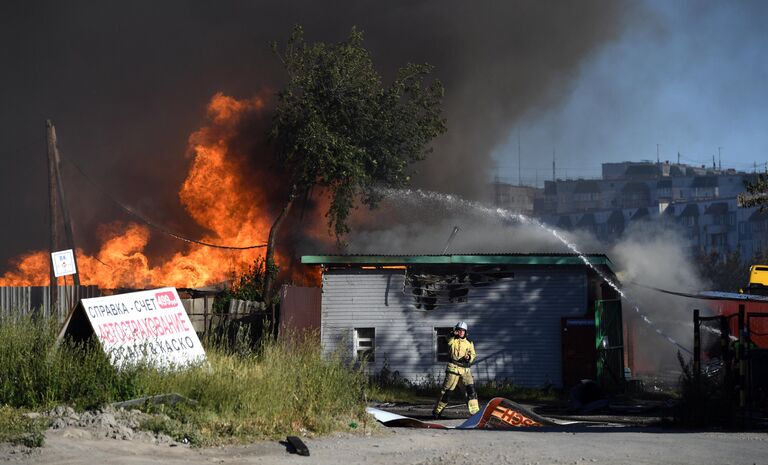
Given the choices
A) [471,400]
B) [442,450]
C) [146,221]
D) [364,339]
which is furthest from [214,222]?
[442,450]

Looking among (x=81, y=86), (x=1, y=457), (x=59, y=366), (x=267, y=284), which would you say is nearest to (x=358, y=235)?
(x=267, y=284)

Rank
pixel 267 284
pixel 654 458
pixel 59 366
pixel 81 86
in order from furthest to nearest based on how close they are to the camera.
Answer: pixel 81 86
pixel 267 284
pixel 59 366
pixel 654 458

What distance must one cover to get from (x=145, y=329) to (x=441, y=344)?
1149cm

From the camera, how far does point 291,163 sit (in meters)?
32.4

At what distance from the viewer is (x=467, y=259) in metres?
23.6

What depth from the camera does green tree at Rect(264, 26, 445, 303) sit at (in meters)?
30.0

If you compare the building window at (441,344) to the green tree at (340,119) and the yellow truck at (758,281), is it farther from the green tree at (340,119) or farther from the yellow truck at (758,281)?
the green tree at (340,119)

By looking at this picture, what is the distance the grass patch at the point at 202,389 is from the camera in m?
10.8

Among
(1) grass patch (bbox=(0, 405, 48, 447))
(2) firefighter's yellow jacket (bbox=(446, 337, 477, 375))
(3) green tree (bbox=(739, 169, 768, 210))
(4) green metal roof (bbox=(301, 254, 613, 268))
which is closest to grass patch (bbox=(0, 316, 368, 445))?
(1) grass patch (bbox=(0, 405, 48, 447))

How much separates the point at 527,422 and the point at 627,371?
41.0ft

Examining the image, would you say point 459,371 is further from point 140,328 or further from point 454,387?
point 140,328

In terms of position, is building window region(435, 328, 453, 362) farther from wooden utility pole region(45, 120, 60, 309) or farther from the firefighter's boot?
wooden utility pole region(45, 120, 60, 309)

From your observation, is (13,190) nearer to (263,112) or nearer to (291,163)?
(263,112)

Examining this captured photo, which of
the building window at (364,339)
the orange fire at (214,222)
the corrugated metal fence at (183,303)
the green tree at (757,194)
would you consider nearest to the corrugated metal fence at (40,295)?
the corrugated metal fence at (183,303)
